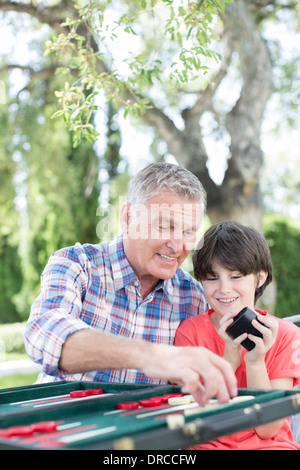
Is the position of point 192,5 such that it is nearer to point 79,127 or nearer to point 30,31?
point 79,127

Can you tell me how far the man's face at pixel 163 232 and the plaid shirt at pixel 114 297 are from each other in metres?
0.15

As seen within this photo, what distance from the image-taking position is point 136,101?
6.97m

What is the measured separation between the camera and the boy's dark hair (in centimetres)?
258

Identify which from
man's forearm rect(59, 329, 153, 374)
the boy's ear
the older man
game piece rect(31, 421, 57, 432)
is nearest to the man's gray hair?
the older man

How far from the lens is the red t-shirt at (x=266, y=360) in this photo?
85.5 inches

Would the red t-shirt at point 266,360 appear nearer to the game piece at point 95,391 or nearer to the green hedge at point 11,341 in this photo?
the game piece at point 95,391

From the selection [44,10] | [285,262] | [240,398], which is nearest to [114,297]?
[240,398]

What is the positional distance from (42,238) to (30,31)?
661cm

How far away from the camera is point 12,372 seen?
10.3m

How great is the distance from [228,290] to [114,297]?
58 centimetres

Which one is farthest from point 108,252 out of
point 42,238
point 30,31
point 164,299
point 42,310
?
point 42,238

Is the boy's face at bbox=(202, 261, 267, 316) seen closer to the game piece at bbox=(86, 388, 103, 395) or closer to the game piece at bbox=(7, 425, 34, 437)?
the game piece at bbox=(86, 388, 103, 395)

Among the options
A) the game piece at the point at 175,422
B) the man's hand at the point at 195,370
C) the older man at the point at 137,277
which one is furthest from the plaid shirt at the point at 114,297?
the game piece at the point at 175,422

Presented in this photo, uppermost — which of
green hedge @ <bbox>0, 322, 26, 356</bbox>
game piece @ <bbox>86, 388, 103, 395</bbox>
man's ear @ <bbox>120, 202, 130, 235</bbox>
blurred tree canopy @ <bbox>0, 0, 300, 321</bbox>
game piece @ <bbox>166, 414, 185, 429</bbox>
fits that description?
blurred tree canopy @ <bbox>0, 0, 300, 321</bbox>
